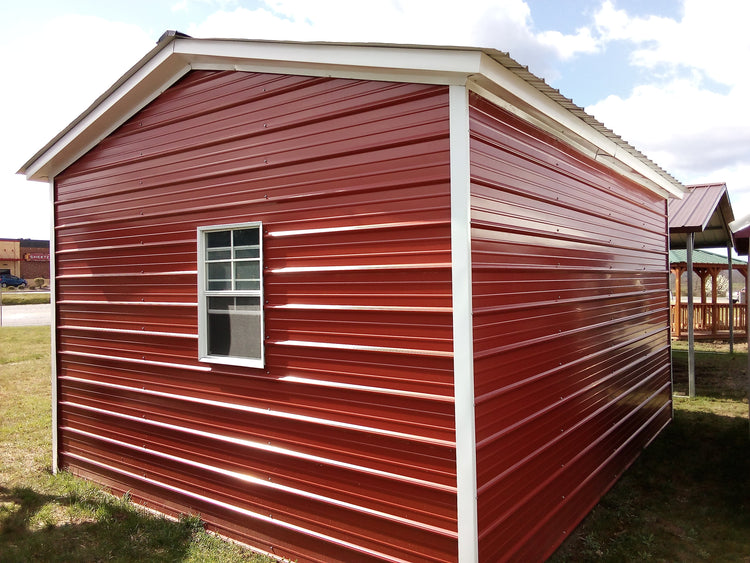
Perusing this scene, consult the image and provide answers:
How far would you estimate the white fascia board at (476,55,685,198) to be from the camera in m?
3.49

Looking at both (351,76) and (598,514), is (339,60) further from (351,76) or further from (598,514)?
(598,514)

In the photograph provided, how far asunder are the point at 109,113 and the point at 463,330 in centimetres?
460

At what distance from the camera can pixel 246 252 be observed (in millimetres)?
4633

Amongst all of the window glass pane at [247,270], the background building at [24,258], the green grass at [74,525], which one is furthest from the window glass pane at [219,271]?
the background building at [24,258]

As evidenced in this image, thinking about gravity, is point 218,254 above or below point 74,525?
above

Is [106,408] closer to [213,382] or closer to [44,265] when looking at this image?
[213,382]

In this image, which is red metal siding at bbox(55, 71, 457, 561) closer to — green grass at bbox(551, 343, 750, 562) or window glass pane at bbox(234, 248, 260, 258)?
window glass pane at bbox(234, 248, 260, 258)

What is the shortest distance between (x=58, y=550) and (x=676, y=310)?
1880 cm

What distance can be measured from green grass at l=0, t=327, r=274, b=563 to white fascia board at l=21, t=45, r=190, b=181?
3.70m

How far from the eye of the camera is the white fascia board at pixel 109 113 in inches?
199

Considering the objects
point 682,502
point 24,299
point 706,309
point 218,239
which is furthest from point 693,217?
point 24,299

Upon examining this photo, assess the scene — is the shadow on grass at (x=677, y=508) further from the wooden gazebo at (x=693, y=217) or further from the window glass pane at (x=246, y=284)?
the window glass pane at (x=246, y=284)

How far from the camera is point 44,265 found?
161 feet

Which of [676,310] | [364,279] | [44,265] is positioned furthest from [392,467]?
[44,265]
